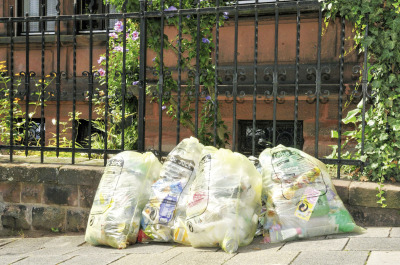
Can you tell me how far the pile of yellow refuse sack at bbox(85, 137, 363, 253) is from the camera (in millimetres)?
3631

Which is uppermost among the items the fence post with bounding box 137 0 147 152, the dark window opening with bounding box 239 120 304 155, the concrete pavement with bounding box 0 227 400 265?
the fence post with bounding box 137 0 147 152

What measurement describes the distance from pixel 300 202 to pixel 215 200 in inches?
24.0

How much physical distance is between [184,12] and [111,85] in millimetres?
2465

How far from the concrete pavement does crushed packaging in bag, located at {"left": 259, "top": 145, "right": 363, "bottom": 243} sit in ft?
0.25

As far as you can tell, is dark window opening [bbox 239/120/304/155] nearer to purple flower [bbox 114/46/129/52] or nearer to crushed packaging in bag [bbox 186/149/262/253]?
purple flower [bbox 114/46/129/52]

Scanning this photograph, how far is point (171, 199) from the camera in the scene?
3.95m

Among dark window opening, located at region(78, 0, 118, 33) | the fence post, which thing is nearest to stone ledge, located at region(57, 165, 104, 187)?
the fence post

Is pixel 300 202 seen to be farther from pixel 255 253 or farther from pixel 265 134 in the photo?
pixel 265 134

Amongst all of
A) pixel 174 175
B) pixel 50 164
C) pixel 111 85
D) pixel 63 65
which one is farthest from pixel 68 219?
pixel 63 65

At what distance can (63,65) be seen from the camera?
8.45m

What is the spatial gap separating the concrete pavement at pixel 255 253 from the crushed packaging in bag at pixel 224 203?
0.10 meters

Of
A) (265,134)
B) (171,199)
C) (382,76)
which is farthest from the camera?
(265,134)

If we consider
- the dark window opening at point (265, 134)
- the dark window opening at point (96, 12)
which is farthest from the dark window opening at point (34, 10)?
the dark window opening at point (265, 134)

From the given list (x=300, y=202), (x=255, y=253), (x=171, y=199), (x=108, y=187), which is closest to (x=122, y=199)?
(x=108, y=187)
